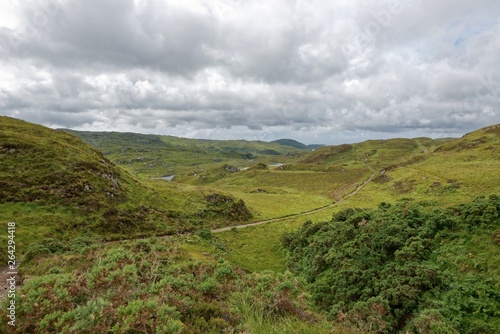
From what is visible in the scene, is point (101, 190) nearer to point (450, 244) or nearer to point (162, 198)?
point (162, 198)

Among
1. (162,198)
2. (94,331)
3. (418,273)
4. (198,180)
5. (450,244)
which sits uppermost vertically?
(94,331)

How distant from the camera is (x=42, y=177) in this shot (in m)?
45.7

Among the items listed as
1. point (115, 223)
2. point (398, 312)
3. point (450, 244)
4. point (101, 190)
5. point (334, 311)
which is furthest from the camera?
point (101, 190)

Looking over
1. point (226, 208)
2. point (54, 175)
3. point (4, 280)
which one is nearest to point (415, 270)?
point (4, 280)

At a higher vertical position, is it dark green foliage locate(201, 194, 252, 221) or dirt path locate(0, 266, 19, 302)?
dirt path locate(0, 266, 19, 302)

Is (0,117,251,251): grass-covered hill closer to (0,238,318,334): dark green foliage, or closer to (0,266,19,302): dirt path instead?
(0,266,19,302): dirt path

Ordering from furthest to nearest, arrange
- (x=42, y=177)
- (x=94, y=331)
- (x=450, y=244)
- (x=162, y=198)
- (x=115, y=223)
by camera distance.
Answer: (x=162, y=198), (x=42, y=177), (x=115, y=223), (x=450, y=244), (x=94, y=331)

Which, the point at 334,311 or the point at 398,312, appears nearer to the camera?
the point at 398,312

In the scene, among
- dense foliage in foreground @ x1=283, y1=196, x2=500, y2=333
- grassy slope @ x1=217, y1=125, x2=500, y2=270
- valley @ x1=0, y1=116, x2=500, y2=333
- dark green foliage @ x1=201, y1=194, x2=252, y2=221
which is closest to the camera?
valley @ x1=0, y1=116, x2=500, y2=333

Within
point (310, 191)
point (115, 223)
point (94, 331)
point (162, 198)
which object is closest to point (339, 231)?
point (94, 331)

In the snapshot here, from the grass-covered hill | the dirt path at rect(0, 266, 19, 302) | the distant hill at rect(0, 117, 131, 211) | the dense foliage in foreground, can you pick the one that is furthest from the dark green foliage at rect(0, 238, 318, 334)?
the distant hill at rect(0, 117, 131, 211)

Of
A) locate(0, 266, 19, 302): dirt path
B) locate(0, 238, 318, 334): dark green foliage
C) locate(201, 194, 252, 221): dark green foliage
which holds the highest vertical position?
locate(0, 238, 318, 334): dark green foliage

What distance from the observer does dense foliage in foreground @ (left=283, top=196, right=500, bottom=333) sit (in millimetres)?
15930

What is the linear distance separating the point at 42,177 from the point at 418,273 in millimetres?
55298
